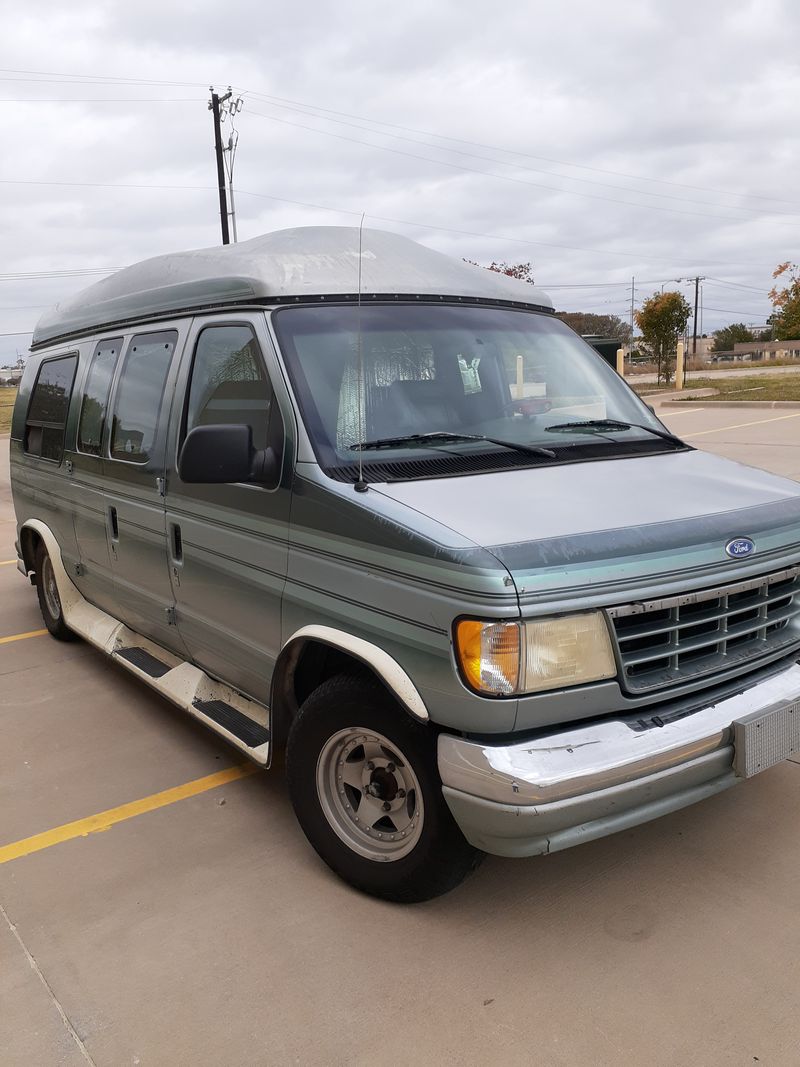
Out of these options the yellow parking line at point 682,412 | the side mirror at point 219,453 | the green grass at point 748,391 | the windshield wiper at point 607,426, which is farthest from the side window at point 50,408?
the green grass at point 748,391

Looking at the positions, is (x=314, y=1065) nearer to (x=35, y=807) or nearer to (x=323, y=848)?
(x=323, y=848)

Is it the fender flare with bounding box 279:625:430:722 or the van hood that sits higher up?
the van hood

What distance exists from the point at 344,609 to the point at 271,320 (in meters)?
1.20

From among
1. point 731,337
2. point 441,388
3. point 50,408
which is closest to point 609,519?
point 441,388

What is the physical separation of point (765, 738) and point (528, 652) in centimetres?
90

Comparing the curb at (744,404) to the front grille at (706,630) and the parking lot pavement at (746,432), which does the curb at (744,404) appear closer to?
the parking lot pavement at (746,432)

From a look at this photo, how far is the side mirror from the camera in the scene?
3.20m

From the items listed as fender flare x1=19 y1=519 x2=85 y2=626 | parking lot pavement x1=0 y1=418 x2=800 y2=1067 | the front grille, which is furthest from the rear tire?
the front grille

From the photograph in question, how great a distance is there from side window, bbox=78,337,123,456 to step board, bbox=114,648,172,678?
3.61 ft

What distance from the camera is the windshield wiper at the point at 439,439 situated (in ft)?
10.7

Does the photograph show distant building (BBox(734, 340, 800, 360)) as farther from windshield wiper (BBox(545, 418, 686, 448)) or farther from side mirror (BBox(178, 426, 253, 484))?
side mirror (BBox(178, 426, 253, 484))

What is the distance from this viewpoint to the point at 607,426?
383 cm

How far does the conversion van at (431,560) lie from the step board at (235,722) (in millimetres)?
26

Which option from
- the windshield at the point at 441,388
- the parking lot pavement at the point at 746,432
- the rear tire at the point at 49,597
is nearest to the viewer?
the windshield at the point at 441,388
